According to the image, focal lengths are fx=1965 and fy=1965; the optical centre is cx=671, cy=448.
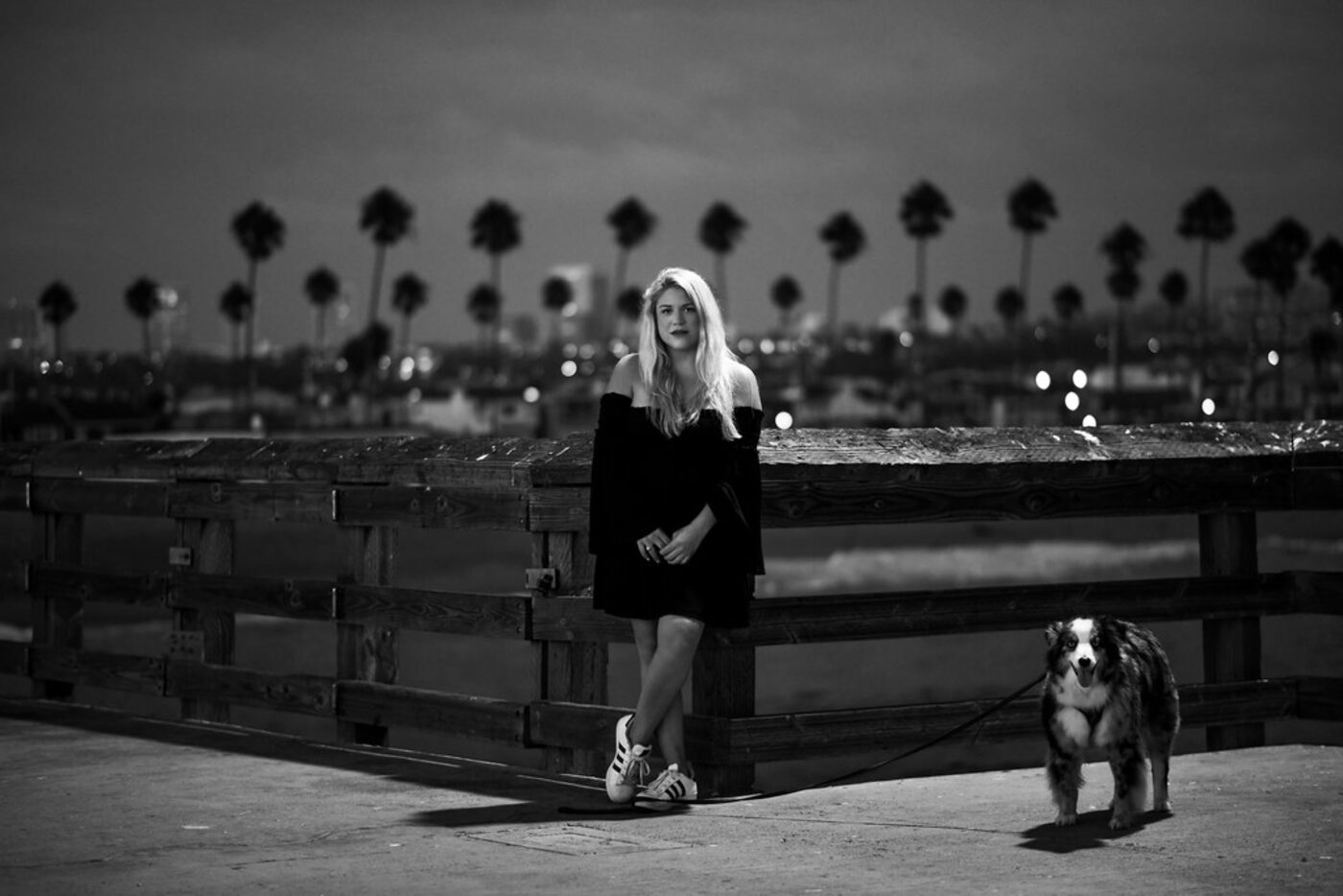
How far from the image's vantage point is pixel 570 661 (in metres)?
7.98

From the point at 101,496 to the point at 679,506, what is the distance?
15.6 ft

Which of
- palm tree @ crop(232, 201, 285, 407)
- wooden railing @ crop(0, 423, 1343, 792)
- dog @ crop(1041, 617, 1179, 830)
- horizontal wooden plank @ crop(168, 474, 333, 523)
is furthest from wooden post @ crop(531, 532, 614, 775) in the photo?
palm tree @ crop(232, 201, 285, 407)

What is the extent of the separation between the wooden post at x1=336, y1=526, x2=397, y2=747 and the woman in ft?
6.52

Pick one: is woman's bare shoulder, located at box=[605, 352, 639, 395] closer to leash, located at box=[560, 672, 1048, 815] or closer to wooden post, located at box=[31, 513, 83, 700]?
leash, located at box=[560, 672, 1048, 815]

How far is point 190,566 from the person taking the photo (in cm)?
999

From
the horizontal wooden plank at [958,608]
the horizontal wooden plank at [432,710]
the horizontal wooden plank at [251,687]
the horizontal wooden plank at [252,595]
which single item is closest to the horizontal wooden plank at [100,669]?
the horizontal wooden plank at [251,687]

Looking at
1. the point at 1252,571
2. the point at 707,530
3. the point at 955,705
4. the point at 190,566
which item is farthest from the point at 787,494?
the point at 190,566

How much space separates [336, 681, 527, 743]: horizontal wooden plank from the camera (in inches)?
320

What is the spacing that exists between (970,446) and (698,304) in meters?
1.61

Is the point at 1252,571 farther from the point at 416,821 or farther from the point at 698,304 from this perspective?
the point at 416,821

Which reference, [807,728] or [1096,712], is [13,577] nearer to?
[807,728]

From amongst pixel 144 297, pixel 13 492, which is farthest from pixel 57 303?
pixel 13 492

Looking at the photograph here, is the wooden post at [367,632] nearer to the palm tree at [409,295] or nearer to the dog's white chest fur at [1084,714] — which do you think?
the dog's white chest fur at [1084,714]

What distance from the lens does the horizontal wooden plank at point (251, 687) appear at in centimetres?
912
